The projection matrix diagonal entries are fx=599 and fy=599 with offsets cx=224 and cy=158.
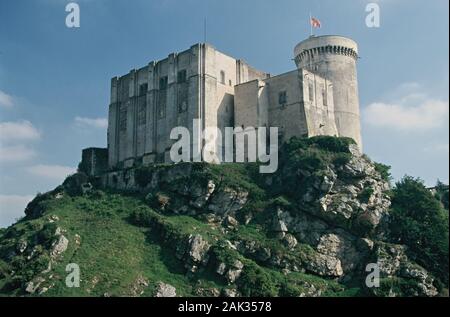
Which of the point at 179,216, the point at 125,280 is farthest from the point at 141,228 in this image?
the point at 125,280

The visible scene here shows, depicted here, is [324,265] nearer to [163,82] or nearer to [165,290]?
[165,290]

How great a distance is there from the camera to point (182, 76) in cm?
6719

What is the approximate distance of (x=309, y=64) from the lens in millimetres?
70625

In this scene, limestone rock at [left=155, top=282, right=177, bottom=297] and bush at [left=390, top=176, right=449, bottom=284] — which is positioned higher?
bush at [left=390, top=176, right=449, bottom=284]

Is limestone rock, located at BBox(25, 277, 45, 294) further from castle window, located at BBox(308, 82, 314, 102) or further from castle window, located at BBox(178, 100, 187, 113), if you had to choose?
castle window, located at BBox(308, 82, 314, 102)

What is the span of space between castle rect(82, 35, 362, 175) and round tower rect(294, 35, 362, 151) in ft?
0.38

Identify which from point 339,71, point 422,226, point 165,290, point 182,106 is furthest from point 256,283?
point 339,71

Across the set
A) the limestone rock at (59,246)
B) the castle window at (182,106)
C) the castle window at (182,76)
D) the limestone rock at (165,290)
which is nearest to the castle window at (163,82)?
the castle window at (182,76)

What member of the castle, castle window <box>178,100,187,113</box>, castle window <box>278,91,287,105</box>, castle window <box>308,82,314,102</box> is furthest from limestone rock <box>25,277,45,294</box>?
castle window <box>308,82,314,102</box>

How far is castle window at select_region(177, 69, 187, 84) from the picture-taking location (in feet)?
220

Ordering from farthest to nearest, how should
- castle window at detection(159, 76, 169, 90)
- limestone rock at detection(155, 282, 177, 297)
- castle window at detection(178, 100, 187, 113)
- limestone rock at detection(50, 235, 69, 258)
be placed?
castle window at detection(159, 76, 169, 90), castle window at detection(178, 100, 187, 113), limestone rock at detection(50, 235, 69, 258), limestone rock at detection(155, 282, 177, 297)

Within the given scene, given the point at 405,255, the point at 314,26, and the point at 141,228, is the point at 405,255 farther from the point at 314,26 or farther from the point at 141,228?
the point at 314,26

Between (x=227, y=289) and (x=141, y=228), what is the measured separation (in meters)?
11.7

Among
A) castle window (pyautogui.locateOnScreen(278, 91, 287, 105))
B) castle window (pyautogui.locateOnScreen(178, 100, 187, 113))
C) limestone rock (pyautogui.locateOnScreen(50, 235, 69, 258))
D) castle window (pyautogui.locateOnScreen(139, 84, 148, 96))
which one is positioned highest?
castle window (pyautogui.locateOnScreen(139, 84, 148, 96))
